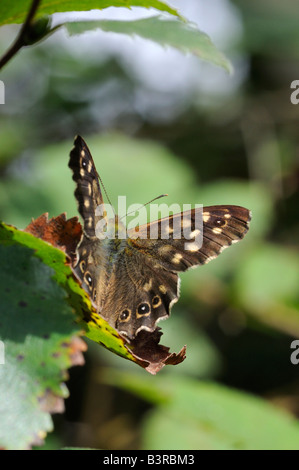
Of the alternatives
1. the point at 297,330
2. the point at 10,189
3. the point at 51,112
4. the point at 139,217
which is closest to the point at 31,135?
the point at 51,112

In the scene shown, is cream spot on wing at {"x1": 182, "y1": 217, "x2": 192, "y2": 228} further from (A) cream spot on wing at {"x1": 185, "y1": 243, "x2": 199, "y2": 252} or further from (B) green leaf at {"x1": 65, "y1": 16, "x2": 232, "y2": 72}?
(B) green leaf at {"x1": 65, "y1": 16, "x2": 232, "y2": 72}

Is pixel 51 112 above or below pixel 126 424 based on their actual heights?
above

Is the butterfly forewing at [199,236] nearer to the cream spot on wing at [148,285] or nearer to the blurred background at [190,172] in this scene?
the cream spot on wing at [148,285]

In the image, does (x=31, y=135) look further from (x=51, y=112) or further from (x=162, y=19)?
(x=162, y=19)

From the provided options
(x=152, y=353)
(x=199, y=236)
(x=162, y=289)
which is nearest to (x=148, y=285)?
(x=162, y=289)

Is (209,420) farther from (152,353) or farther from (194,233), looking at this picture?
(152,353)

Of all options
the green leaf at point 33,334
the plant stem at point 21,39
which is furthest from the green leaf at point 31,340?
the plant stem at point 21,39
